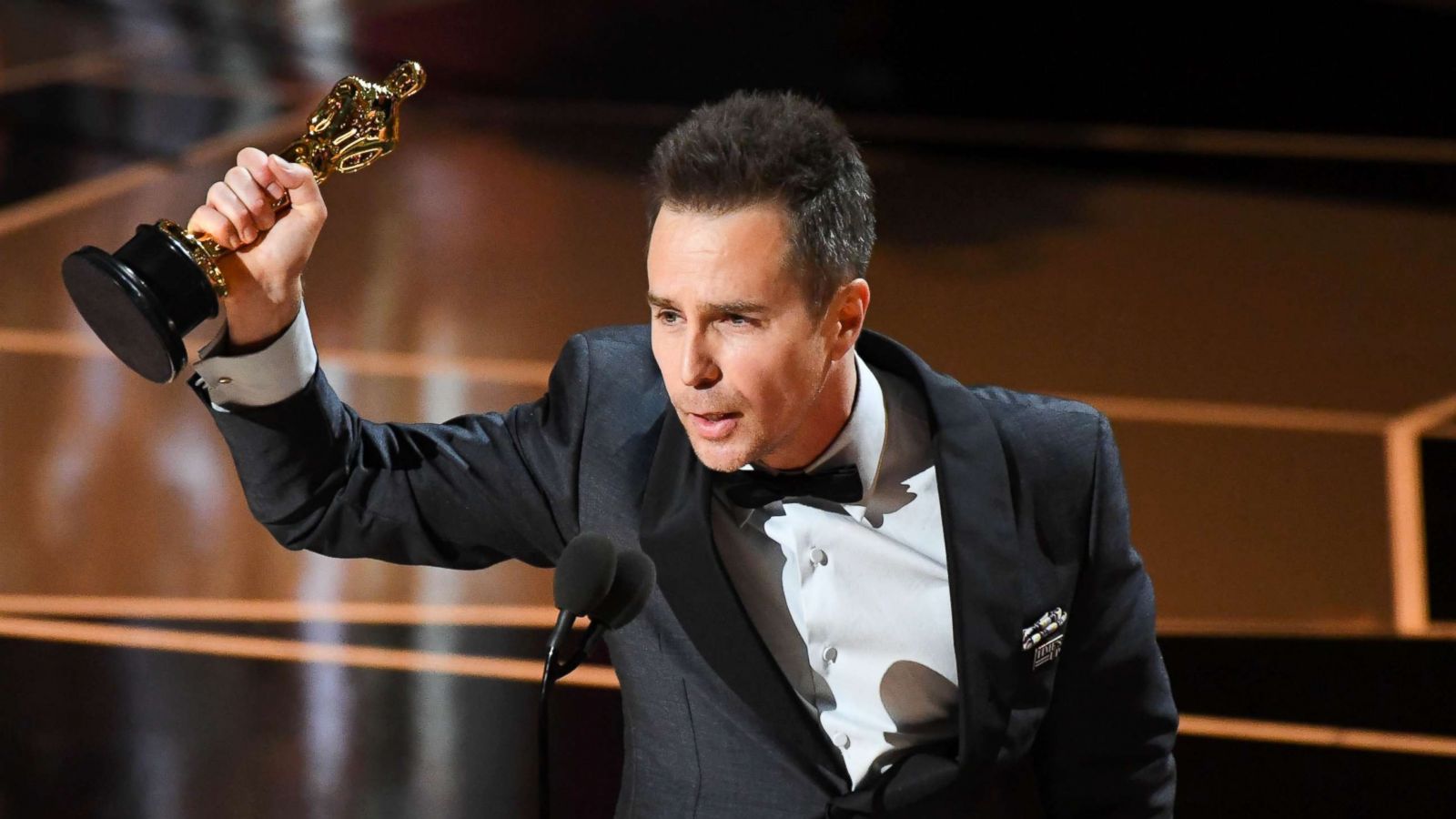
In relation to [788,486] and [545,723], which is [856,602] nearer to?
[788,486]

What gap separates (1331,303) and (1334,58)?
3.96 m

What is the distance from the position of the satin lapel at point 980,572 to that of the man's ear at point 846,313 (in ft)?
0.50

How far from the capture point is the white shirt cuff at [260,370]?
170 centimetres

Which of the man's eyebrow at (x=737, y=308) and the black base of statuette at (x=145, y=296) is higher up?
the black base of statuette at (x=145, y=296)

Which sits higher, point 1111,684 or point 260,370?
point 260,370

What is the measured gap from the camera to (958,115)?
820 centimetres

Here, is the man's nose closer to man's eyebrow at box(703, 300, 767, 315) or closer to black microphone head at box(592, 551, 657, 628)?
man's eyebrow at box(703, 300, 767, 315)

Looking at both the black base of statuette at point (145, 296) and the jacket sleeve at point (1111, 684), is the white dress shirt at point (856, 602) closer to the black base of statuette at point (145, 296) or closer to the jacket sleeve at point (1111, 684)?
the jacket sleeve at point (1111, 684)

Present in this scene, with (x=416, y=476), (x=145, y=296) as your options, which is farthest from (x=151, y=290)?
(x=416, y=476)

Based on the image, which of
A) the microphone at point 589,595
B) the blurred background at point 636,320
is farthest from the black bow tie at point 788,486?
the blurred background at point 636,320

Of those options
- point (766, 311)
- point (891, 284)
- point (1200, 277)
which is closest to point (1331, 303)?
point (1200, 277)

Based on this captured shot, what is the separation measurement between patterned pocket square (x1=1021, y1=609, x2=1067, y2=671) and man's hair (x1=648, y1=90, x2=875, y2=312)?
0.44 metres

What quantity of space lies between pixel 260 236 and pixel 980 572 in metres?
0.86

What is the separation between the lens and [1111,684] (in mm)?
1916
